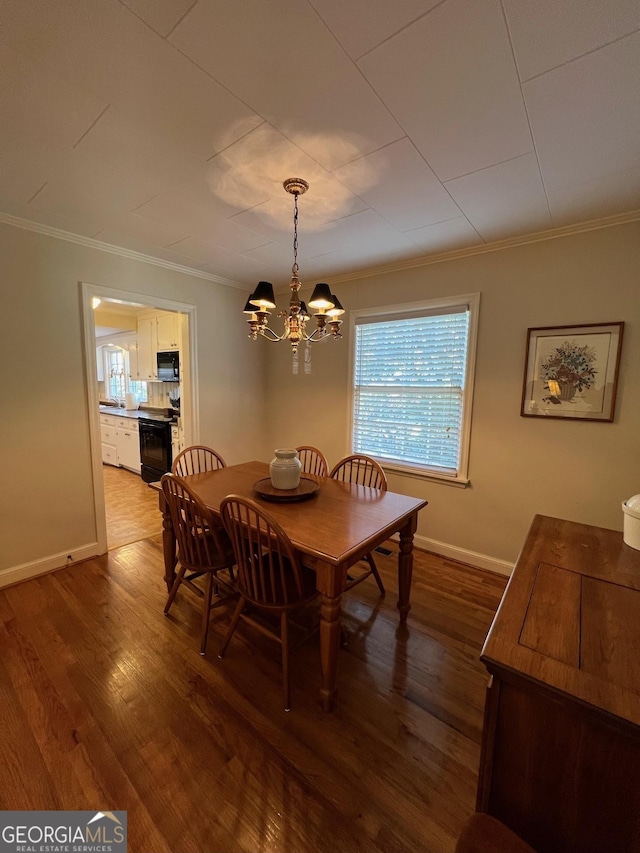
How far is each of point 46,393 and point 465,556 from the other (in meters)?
3.53

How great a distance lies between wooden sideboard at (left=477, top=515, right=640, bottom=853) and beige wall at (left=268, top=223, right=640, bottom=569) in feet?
5.16

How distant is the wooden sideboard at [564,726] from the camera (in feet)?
2.40

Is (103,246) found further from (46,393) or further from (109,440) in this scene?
(109,440)

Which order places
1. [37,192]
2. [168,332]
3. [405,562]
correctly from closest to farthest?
[37,192], [405,562], [168,332]

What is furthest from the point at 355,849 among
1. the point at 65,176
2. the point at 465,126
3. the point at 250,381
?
the point at 250,381

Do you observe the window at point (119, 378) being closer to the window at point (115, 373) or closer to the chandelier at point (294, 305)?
the window at point (115, 373)

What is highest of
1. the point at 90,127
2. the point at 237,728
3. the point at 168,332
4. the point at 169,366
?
the point at 90,127

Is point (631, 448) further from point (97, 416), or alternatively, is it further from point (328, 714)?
point (97, 416)

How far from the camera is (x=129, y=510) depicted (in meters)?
3.78

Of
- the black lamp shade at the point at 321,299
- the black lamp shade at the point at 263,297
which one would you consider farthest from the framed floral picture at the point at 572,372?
the black lamp shade at the point at 263,297

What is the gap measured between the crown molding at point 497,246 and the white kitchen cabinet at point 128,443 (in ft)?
11.8

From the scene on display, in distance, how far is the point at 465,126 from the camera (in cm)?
137

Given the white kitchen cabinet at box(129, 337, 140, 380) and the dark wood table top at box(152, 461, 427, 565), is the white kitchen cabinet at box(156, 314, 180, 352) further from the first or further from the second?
the dark wood table top at box(152, 461, 427, 565)

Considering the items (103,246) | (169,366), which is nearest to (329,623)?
(103,246)
